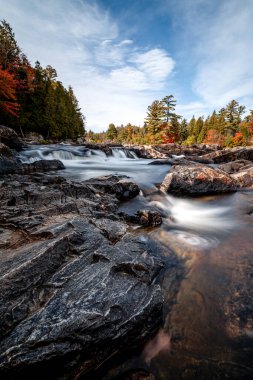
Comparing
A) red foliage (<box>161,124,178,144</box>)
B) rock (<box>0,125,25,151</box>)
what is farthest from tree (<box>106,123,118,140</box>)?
rock (<box>0,125,25,151</box>)

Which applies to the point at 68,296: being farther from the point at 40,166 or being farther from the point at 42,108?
the point at 42,108

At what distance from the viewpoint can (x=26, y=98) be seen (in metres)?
30.1

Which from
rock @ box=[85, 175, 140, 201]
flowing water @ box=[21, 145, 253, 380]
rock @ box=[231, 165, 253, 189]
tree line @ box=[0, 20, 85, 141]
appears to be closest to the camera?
flowing water @ box=[21, 145, 253, 380]

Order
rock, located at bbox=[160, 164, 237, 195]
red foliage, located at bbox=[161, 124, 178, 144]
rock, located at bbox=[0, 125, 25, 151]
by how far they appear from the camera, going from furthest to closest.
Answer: red foliage, located at bbox=[161, 124, 178, 144], rock, located at bbox=[0, 125, 25, 151], rock, located at bbox=[160, 164, 237, 195]

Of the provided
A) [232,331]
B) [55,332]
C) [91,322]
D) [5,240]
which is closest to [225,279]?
[232,331]

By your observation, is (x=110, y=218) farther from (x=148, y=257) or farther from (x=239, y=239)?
(x=239, y=239)

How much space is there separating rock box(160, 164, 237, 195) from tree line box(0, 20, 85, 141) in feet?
78.6

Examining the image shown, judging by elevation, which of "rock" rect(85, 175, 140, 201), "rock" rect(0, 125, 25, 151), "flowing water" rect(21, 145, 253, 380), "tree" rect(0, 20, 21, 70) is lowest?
"flowing water" rect(21, 145, 253, 380)

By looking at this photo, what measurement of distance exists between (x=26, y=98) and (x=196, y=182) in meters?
32.0

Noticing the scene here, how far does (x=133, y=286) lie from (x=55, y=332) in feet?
3.79

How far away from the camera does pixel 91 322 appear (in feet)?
7.15

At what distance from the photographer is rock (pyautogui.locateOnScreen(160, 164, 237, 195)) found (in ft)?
27.4

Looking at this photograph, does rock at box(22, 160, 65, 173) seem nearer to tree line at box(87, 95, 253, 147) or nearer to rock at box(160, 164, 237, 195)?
rock at box(160, 164, 237, 195)

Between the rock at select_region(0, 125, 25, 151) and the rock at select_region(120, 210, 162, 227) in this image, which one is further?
the rock at select_region(0, 125, 25, 151)
